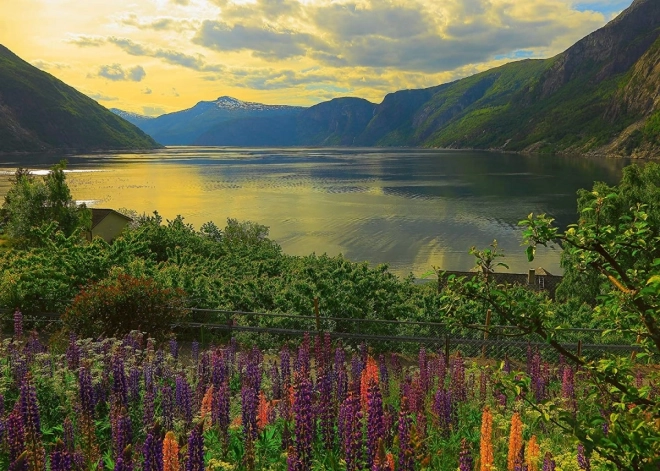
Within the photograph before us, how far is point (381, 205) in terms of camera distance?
98938 mm

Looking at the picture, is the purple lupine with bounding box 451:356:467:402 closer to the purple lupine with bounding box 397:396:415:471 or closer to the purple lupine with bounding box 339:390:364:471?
the purple lupine with bounding box 339:390:364:471

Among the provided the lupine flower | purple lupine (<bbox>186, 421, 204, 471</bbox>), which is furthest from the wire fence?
purple lupine (<bbox>186, 421, 204, 471</bbox>)

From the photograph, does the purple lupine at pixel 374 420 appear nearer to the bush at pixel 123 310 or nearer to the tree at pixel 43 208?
the bush at pixel 123 310

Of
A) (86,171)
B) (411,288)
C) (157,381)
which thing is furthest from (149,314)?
(86,171)

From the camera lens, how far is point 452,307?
4281 mm

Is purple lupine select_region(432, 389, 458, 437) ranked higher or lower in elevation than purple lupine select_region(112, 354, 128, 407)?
lower

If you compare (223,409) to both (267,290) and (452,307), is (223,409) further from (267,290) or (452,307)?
(267,290)

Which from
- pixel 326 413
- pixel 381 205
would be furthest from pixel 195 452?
pixel 381 205

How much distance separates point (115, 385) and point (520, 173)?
550ft

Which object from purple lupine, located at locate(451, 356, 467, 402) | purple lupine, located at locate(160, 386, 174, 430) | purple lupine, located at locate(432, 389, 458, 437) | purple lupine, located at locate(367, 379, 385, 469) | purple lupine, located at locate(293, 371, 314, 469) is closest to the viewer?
purple lupine, located at locate(367, 379, 385, 469)

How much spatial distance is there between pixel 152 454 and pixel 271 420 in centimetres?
333

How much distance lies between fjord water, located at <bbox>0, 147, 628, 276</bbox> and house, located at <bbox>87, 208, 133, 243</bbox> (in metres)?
19.4

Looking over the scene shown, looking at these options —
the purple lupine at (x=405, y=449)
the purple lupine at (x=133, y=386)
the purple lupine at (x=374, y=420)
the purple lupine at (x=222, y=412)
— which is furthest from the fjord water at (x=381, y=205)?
the purple lupine at (x=405, y=449)

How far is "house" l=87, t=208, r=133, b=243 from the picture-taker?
51475mm
